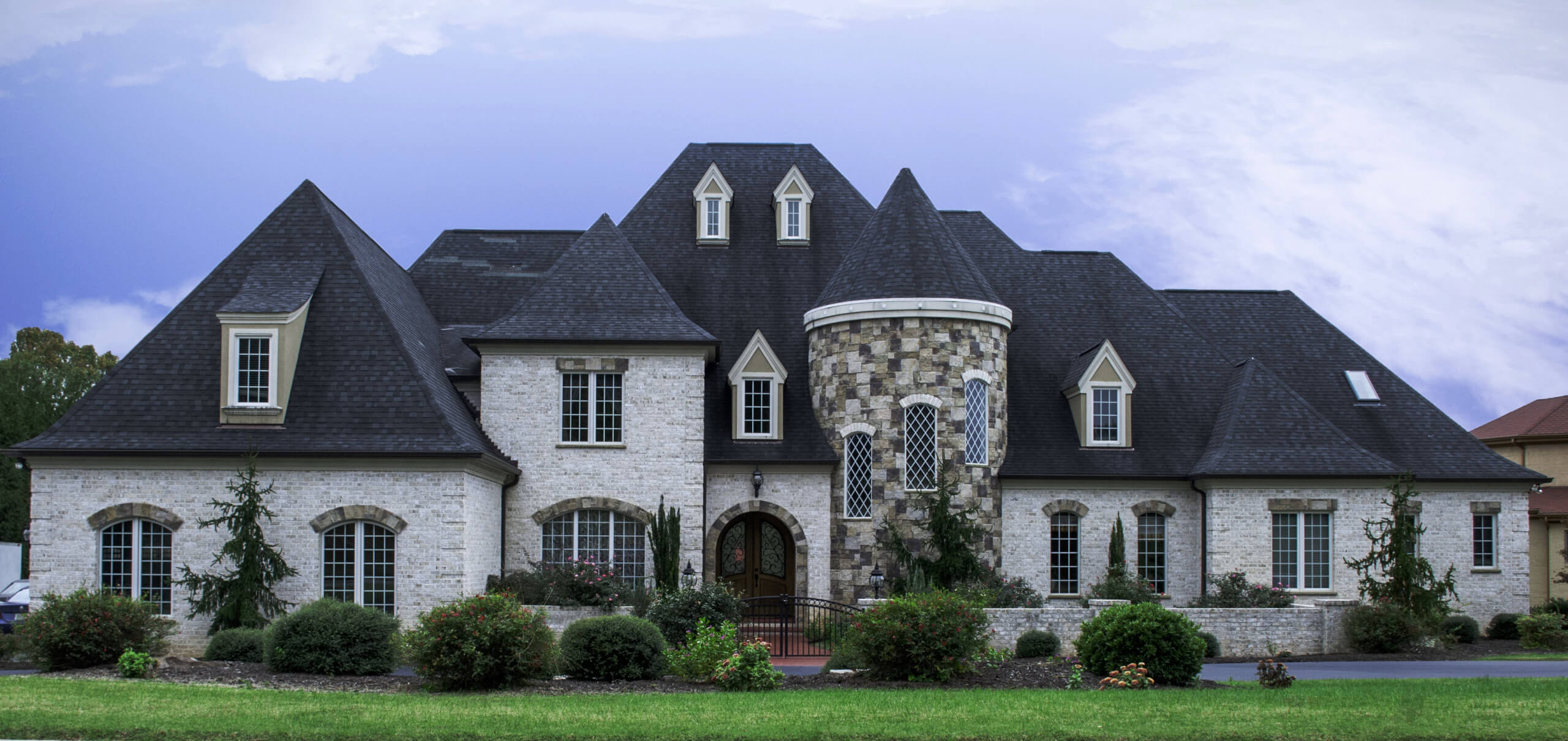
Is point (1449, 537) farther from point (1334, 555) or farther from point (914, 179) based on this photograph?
point (914, 179)

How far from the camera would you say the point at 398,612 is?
71.7 ft

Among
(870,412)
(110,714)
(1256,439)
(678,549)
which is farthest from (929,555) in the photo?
(110,714)

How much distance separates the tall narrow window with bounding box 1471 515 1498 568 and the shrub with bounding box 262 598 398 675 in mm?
24915

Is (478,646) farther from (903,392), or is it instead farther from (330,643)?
(903,392)

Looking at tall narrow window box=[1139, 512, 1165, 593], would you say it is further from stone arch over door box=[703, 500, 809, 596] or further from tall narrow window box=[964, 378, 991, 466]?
stone arch over door box=[703, 500, 809, 596]

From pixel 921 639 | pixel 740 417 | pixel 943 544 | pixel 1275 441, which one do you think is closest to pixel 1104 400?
pixel 1275 441

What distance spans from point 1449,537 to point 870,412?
14.2 m

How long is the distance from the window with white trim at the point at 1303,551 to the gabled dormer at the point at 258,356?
2037 centimetres

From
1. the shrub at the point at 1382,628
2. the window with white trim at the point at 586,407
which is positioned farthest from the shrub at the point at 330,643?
the shrub at the point at 1382,628

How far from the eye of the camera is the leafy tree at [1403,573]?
2406 cm

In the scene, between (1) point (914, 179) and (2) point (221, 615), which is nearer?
(2) point (221, 615)

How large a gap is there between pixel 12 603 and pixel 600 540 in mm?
13465

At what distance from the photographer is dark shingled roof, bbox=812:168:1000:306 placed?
2706 centimetres

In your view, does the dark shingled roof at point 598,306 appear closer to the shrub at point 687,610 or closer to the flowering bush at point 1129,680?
the shrub at point 687,610
